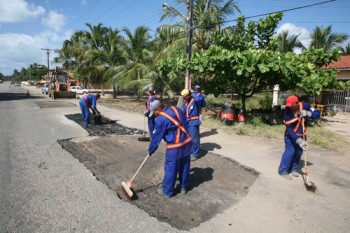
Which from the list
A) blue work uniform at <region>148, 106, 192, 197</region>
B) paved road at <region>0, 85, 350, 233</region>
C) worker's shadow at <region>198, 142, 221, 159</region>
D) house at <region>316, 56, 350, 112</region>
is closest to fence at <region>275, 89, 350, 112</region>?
house at <region>316, 56, 350, 112</region>

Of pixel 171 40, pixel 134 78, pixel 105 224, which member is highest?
pixel 171 40

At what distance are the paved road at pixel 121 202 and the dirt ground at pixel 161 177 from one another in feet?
0.55

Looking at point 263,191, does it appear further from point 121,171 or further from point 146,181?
point 121,171

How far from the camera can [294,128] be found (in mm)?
4992

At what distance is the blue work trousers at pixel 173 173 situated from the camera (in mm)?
4242

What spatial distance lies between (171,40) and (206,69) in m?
7.50

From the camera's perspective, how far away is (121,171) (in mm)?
5441

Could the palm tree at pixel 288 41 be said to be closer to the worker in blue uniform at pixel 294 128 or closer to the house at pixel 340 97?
the house at pixel 340 97

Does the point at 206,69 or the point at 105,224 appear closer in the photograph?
the point at 105,224

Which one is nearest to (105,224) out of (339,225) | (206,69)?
(339,225)

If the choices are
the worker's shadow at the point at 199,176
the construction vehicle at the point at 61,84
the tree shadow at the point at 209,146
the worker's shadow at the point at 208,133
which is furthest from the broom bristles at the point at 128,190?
the construction vehicle at the point at 61,84

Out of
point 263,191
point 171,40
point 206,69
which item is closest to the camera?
point 263,191

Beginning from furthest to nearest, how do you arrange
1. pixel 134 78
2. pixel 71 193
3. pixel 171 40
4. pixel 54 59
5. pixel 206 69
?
pixel 54 59 < pixel 134 78 < pixel 171 40 < pixel 206 69 < pixel 71 193

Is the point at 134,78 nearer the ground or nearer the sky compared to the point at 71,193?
nearer the sky
